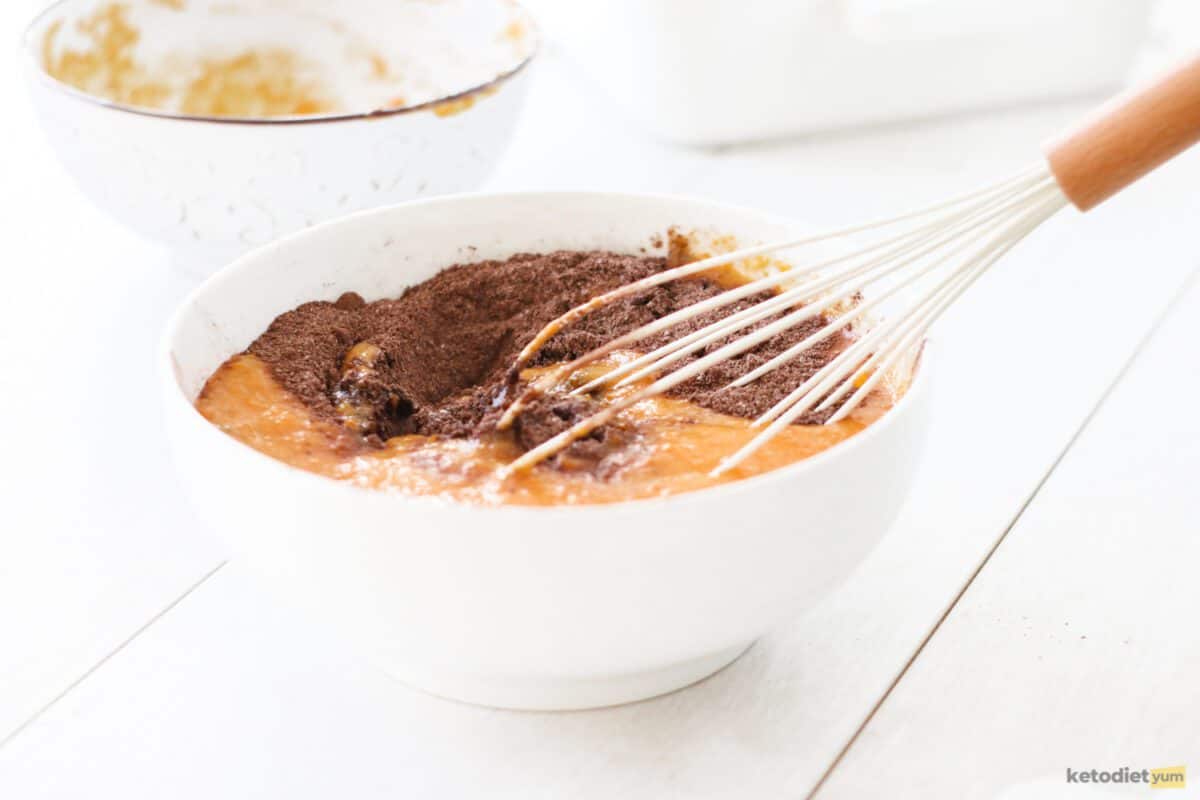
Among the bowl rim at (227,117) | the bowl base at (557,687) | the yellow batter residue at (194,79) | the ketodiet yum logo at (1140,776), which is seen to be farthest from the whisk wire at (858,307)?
the yellow batter residue at (194,79)

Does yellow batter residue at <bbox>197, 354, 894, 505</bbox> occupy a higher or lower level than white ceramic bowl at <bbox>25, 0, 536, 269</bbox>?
lower

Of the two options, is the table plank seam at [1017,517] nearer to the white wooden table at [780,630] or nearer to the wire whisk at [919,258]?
the white wooden table at [780,630]

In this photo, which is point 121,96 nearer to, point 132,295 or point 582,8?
point 132,295

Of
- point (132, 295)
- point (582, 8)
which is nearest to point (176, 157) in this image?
point (132, 295)

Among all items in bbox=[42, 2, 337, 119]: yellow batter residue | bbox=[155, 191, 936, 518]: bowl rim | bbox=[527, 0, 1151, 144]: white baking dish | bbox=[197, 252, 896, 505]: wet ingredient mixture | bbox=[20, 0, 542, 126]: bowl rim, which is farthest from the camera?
bbox=[527, 0, 1151, 144]: white baking dish

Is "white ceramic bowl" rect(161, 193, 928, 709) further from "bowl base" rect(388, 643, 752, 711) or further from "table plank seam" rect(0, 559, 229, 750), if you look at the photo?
"table plank seam" rect(0, 559, 229, 750)

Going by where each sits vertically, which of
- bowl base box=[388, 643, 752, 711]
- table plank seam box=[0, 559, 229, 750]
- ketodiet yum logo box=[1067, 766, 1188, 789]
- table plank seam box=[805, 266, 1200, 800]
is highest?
table plank seam box=[0, 559, 229, 750]

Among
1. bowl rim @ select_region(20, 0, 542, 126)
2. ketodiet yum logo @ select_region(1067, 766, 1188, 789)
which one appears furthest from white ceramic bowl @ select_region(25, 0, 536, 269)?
ketodiet yum logo @ select_region(1067, 766, 1188, 789)
